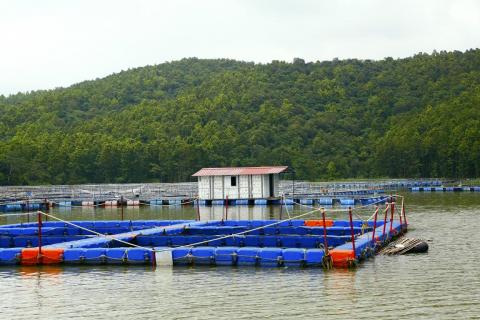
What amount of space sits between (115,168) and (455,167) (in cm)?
5518

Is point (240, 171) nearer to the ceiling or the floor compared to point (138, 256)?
nearer to the ceiling

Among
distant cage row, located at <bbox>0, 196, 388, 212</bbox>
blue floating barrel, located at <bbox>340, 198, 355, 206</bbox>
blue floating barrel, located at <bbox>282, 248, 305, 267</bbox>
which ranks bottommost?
blue floating barrel, located at <bbox>282, 248, 305, 267</bbox>

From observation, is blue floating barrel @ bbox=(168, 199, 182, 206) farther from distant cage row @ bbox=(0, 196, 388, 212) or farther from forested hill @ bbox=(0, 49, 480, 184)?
forested hill @ bbox=(0, 49, 480, 184)

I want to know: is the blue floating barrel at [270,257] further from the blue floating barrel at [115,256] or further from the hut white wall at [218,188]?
the hut white wall at [218,188]

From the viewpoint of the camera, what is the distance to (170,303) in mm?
20734

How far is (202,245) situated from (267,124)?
112m

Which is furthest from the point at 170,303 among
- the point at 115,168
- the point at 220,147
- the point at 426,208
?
the point at 220,147

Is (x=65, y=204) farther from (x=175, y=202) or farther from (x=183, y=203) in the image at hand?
(x=183, y=203)

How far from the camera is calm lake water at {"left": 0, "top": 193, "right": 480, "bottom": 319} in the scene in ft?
63.5

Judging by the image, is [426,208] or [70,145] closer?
[426,208]

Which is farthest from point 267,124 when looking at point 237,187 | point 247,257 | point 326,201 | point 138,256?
point 247,257

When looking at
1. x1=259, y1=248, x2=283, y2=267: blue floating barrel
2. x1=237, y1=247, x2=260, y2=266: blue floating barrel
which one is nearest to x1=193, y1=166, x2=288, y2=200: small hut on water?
x1=237, y1=247, x2=260, y2=266: blue floating barrel

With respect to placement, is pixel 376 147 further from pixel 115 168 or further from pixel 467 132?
pixel 115 168

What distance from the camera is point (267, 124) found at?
14350 cm
